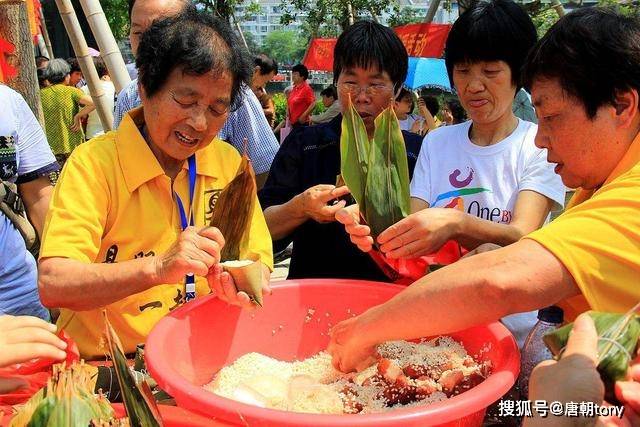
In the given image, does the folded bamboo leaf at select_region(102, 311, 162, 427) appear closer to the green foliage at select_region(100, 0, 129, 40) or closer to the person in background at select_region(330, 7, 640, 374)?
the person in background at select_region(330, 7, 640, 374)

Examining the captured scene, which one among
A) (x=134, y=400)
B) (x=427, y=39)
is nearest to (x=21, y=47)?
(x=134, y=400)

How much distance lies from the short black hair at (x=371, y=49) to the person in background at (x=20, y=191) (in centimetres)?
112

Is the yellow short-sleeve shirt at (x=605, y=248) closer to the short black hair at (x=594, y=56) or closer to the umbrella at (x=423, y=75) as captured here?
the short black hair at (x=594, y=56)

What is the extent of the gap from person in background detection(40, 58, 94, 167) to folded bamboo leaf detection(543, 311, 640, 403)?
6246 mm

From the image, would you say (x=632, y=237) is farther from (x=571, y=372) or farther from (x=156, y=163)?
(x=156, y=163)

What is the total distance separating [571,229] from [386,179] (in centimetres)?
62

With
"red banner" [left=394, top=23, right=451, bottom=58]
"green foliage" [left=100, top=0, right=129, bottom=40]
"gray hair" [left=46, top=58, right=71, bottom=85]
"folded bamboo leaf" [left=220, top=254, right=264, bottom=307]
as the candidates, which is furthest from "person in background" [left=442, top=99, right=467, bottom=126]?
"green foliage" [left=100, top=0, right=129, bottom=40]

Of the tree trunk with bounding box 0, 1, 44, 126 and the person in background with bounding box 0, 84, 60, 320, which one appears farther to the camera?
the tree trunk with bounding box 0, 1, 44, 126

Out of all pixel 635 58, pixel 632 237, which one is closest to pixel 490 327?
pixel 632 237

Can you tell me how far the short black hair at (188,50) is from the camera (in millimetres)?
1546

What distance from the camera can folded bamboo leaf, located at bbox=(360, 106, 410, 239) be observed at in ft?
5.30

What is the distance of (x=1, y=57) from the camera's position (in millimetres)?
3219

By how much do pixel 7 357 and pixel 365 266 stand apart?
1181 millimetres

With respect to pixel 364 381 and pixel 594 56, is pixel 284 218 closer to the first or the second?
pixel 364 381
